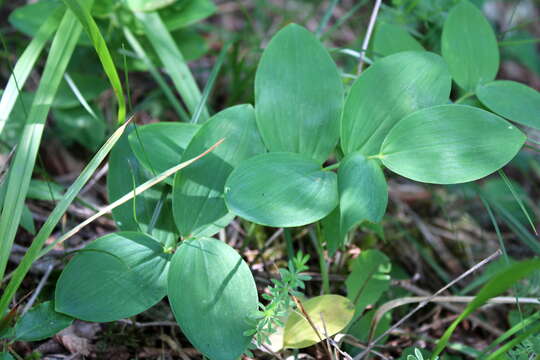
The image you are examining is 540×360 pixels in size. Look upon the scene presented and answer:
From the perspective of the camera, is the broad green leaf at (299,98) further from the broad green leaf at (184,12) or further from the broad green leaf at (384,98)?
the broad green leaf at (184,12)

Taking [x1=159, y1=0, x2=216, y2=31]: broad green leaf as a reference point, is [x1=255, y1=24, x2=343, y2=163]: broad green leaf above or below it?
below

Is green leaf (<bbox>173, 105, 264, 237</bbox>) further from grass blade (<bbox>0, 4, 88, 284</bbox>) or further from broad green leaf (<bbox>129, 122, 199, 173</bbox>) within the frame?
grass blade (<bbox>0, 4, 88, 284</bbox>)

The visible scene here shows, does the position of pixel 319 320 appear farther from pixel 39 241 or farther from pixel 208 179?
pixel 39 241

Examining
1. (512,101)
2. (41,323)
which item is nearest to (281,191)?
(41,323)

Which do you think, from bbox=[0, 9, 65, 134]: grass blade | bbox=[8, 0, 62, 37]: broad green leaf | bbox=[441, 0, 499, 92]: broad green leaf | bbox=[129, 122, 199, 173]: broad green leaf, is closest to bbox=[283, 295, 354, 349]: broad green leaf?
bbox=[129, 122, 199, 173]: broad green leaf

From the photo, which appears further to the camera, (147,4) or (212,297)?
(147,4)

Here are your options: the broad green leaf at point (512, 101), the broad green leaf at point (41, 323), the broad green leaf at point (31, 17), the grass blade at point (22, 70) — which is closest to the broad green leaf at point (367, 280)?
the broad green leaf at point (512, 101)
